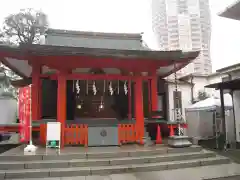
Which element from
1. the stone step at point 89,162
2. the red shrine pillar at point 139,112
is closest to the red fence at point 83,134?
the red shrine pillar at point 139,112

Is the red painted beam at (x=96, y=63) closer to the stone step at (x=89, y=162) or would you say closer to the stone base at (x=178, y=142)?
the stone base at (x=178, y=142)

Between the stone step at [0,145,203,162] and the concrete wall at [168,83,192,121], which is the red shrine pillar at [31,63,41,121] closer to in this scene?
the stone step at [0,145,203,162]

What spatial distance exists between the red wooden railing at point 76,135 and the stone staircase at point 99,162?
1.70 m

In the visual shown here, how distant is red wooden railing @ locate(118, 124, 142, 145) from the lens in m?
9.09

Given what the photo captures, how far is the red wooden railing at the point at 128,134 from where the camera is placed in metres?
9.09

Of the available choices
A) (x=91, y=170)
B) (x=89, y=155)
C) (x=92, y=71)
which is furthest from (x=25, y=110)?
(x=92, y=71)

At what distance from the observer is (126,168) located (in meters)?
6.43

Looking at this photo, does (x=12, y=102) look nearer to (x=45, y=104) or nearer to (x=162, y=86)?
(x=45, y=104)

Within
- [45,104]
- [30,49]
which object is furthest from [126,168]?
[45,104]

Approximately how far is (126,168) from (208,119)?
9.56 m

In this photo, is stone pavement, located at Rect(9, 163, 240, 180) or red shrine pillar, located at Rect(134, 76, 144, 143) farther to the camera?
red shrine pillar, located at Rect(134, 76, 144, 143)

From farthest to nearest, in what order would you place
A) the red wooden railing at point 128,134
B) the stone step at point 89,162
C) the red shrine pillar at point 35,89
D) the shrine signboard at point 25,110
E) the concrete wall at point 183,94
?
the concrete wall at point 183,94 → the red shrine pillar at point 35,89 → the red wooden railing at point 128,134 → the shrine signboard at point 25,110 → the stone step at point 89,162

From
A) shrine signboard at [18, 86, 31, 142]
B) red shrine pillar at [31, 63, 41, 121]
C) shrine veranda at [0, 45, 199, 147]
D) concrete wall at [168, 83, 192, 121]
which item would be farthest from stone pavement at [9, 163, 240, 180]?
concrete wall at [168, 83, 192, 121]

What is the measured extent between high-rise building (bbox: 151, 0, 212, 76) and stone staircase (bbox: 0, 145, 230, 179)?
29.1 meters
